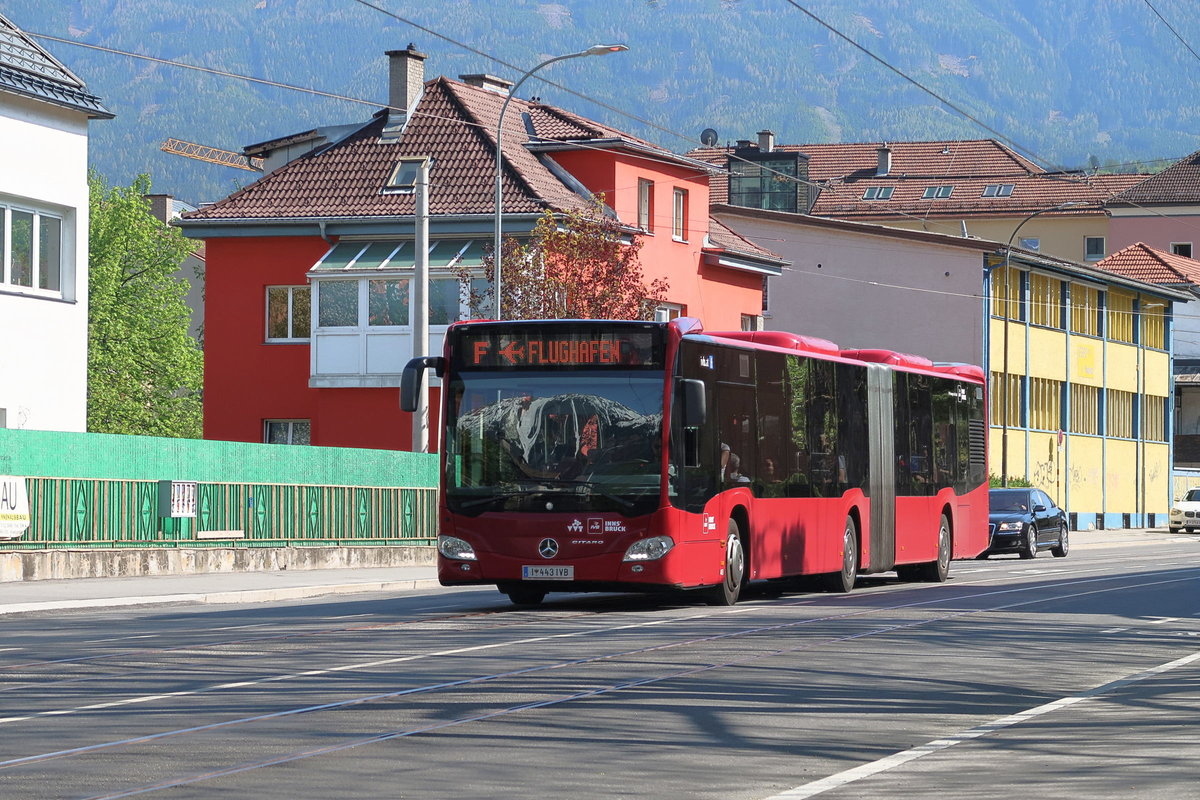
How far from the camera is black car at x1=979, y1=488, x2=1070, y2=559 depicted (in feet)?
141

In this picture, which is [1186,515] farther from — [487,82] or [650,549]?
[650,549]

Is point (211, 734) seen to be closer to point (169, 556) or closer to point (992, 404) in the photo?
point (169, 556)

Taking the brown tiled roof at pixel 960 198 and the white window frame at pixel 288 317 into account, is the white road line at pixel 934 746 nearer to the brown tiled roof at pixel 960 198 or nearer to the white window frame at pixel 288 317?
the white window frame at pixel 288 317

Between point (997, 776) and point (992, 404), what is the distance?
58.4m

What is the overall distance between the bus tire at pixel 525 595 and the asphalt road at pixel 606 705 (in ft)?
4.03

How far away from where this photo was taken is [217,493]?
104ft

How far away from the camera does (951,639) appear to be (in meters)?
17.2

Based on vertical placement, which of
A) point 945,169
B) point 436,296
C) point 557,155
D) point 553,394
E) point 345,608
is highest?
point 945,169

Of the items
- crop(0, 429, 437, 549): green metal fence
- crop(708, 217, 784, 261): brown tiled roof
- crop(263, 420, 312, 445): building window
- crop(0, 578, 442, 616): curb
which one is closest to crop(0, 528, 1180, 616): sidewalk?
crop(0, 578, 442, 616): curb

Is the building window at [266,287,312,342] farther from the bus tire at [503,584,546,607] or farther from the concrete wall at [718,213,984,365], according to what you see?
the bus tire at [503,584,546,607]

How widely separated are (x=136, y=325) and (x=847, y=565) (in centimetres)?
6141

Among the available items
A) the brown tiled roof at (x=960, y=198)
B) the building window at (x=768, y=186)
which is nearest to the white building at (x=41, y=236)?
the building window at (x=768, y=186)

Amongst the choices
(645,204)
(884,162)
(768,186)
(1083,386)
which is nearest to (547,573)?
(645,204)

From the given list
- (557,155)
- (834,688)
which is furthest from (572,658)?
(557,155)
